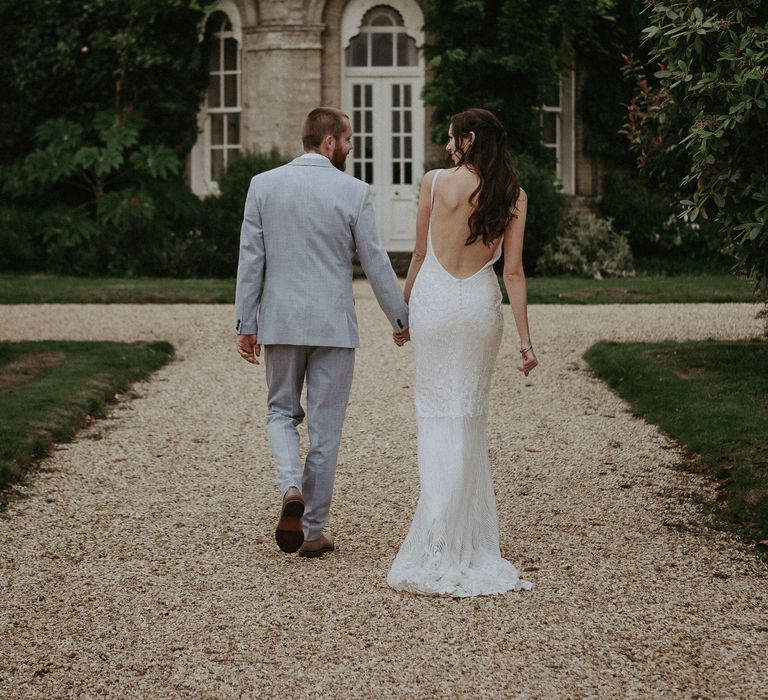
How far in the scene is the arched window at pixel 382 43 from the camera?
17.9 metres

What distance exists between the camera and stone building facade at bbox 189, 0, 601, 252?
57.5ft

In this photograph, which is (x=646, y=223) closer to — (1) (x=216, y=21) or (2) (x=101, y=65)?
(1) (x=216, y=21)

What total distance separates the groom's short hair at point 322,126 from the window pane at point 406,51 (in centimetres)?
1332

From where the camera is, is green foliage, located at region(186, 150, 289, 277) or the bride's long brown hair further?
green foliage, located at region(186, 150, 289, 277)

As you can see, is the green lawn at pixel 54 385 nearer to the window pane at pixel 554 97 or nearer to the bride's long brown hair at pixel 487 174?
the bride's long brown hair at pixel 487 174

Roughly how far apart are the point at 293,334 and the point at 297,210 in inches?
18.8

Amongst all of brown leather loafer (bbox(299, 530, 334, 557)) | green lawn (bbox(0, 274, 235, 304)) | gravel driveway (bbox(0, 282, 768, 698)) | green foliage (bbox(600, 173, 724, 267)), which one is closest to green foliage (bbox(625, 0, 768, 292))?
gravel driveway (bbox(0, 282, 768, 698))

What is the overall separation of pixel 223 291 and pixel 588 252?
16.8ft

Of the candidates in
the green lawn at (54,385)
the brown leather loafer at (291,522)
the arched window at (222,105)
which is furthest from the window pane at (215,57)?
the brown leather loafer at (291,522)

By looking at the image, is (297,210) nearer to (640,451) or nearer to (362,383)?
(640,451)

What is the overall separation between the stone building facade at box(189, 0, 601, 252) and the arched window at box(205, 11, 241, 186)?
0.05 feet

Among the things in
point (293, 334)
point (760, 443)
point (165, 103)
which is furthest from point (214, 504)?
point (165, 103)

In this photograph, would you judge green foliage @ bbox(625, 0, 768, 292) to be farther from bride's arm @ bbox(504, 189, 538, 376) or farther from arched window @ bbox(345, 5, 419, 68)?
arched window @ bbox(345, 5, 419, 68)

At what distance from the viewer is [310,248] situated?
4.94 metres
